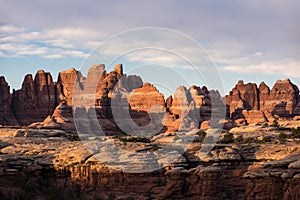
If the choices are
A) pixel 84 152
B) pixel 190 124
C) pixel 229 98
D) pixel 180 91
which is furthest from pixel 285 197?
pixel 229 98

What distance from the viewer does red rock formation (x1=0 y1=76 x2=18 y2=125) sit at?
322 feet

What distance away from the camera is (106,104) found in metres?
91.8

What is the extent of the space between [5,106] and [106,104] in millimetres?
22207

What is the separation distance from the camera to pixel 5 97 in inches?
4043

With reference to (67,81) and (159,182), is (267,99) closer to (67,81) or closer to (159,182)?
(67,81)

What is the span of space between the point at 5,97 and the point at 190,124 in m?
→ 38.1

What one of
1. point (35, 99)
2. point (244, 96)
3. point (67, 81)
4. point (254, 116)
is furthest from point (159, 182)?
point (244, 96)

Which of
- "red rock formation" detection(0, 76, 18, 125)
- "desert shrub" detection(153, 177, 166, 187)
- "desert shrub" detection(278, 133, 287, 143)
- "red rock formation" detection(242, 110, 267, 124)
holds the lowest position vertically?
"desert shrub" detection(153, 177, 166, 187)

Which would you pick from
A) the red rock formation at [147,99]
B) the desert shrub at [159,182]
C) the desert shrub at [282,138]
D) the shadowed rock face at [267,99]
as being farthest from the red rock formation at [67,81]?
the desert shrub at [159,182]

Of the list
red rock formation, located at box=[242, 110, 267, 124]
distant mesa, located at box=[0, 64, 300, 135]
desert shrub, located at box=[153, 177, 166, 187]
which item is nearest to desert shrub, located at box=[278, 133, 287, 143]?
desert shrub, located at box=[153, 177, 166, 187]

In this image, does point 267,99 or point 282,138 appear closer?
point 282,138

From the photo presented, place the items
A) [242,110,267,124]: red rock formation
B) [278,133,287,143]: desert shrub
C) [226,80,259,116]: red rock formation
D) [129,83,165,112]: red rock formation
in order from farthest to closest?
[226,80,259,116]: red rock formation, [242,110,267,124]: red rock formation, [129,83,165,112]: red rock formation, [278,133,287,143]: desert shrub

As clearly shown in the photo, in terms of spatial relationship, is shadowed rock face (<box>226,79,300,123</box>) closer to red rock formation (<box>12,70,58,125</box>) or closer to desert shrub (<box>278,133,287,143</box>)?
red rock formation (<box>12,70,58,125</box>)

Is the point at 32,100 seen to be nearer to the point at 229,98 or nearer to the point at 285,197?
the point at 229,98
